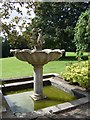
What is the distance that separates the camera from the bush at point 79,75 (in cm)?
685

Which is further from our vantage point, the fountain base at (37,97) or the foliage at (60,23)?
the foliage at (60,23)

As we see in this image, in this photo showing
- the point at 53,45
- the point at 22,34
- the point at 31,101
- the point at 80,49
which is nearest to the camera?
the point at 22,34

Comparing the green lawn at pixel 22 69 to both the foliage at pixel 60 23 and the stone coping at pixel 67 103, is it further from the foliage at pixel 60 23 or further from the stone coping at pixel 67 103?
the foliage at pixel 60 23

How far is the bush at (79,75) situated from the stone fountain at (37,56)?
1349 mm

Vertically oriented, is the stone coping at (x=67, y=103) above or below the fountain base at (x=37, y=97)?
above

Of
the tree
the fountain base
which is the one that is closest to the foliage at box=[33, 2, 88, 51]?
the tree

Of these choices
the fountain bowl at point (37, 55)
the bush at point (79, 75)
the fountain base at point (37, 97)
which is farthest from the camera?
the bush at point (79, 75)

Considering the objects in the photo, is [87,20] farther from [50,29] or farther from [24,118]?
[24,118]

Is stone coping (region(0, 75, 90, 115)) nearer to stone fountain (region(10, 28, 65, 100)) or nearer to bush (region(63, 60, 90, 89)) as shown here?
bush (region(63, 60, 90, 89))

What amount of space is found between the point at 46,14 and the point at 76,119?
18.1 meters

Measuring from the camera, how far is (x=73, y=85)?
7.66 metres

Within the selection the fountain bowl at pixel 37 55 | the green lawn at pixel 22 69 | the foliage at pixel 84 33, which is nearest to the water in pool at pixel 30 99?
the fountain bowl at pixel 37 55

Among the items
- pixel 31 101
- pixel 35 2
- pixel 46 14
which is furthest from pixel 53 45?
pixel 35 2

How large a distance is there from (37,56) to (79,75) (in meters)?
2.04
